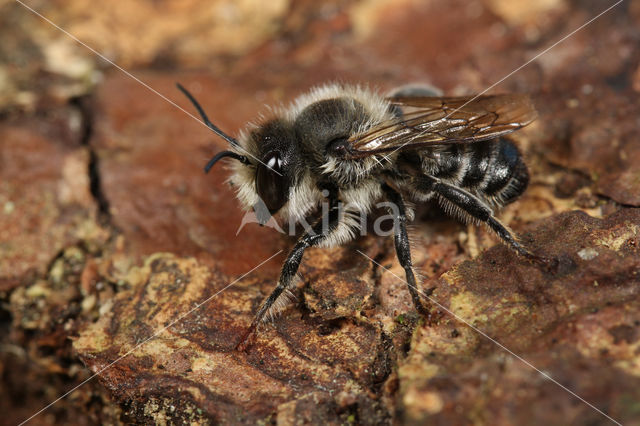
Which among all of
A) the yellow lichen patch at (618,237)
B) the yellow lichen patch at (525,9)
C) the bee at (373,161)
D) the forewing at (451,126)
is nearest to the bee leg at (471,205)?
the bee at (373,161)

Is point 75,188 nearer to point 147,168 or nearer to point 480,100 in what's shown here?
point 147,168

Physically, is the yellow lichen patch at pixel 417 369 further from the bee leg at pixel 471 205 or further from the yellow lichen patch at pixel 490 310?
the bee leg at pixel 471 205

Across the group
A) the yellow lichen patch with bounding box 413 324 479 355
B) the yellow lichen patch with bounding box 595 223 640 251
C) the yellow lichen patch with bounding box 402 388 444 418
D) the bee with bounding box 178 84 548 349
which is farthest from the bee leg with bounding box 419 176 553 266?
the yellow lichen patch with bounding box 402 388 444 418

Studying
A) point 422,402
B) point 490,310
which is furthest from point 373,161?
point 422,402

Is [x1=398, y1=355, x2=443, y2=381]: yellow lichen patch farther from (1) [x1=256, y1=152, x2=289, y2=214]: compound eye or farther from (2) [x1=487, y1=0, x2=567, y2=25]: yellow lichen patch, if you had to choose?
(2) [x1=487, y1=0, x2=567, y2=25]: yellow lichen patch

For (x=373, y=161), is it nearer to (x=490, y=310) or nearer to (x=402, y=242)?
(x=402, y=242)

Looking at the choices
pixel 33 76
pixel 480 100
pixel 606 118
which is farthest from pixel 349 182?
pixel 33 76
